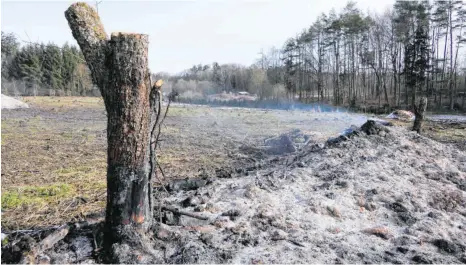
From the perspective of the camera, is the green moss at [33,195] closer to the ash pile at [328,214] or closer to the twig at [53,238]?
the ash pile at [328,214]

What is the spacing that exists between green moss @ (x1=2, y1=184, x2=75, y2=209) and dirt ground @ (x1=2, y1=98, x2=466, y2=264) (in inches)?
0.7

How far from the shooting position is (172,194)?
5582mm

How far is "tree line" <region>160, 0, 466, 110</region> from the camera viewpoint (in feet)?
103

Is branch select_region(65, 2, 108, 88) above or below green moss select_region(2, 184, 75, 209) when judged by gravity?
above

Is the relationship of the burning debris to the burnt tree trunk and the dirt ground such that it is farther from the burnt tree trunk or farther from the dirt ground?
the burnt tree trunk

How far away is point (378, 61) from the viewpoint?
37500mm

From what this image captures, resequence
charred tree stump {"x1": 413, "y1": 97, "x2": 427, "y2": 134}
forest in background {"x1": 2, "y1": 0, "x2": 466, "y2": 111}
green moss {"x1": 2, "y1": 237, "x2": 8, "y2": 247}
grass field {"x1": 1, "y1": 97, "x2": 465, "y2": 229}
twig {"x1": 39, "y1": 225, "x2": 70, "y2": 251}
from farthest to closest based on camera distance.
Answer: forest in background {"x1": 2, "y1": 0, "x2": 466, "y2": 111}
charred tree stump {"x1": 413, "y1": 97, "x2": 427, "y2": 134}
grass field {"x1": 1, "y1": 97, "x2": 465, "y2": 229}
green moss {"x1": 2, "y1": 237, "x2": 8, "y2": 247}
twig {"x1": 39, "y1": 225, "x2": 70, "y2": 251}

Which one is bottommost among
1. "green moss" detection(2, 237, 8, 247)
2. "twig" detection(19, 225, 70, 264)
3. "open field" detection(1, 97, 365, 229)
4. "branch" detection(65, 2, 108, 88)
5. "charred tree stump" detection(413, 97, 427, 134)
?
"open field" detection(1, 97, 365, 229)

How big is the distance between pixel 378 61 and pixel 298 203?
37.0 metres

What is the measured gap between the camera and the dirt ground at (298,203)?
3598 millimetres

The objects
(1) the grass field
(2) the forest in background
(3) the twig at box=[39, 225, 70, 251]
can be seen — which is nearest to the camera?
(3) the twig at box=[39, 225, 70, 251]

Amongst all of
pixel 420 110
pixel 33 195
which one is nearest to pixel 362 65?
pixel 420 110

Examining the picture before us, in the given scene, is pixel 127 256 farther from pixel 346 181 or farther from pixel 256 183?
pixel 346 181

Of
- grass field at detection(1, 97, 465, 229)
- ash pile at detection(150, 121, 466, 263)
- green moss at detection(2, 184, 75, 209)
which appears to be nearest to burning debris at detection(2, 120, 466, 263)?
ash pile at detection(150, 121, 466, 263)
